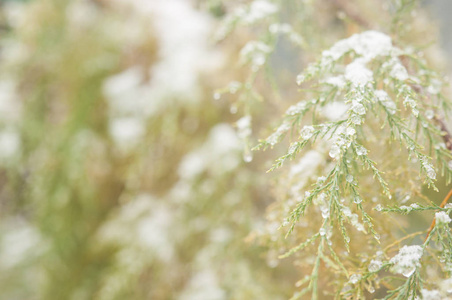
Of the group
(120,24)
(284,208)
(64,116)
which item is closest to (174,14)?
(120,24)

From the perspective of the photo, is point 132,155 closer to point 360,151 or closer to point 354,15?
point 354,15

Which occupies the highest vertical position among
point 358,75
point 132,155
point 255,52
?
point 132,155

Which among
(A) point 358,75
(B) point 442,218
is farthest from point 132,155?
(B) point 442,218

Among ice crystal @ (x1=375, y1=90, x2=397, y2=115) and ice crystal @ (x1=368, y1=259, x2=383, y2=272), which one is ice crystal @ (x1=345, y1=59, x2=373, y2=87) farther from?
ice crystal @ (x1=368, y1=259, x2=383, y2=272)

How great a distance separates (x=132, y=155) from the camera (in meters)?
1.39

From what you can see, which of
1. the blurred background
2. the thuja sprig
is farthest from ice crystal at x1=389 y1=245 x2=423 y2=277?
the blurred background

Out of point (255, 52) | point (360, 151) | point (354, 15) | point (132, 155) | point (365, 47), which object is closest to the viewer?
point (360, 151)

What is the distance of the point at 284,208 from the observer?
69 centimetres

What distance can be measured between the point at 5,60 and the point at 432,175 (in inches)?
72.0

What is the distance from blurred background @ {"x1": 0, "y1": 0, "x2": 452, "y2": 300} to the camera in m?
1.20

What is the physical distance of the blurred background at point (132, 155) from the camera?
3.94 ft

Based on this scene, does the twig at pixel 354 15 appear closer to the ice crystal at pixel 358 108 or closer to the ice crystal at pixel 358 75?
the ice crystal at pixel 358 75

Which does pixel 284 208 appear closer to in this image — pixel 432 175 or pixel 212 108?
pixel 432 175

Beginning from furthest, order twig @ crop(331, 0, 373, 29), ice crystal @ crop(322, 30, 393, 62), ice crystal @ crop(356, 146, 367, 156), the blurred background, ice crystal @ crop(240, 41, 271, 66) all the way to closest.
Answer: the blurred background, twig @ crop(331, 0, 373, 29), ice crystal @ crop(240, 41, 271, 66), ice crystal @ crop(322, 30, 393, 62), ice crystal @ crop(356, 146, 367, 156)
